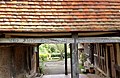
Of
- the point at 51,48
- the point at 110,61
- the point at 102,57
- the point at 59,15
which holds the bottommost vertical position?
the point at 110,61

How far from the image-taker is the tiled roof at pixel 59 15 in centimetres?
703

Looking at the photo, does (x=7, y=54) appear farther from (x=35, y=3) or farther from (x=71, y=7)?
(x=71, y=7)

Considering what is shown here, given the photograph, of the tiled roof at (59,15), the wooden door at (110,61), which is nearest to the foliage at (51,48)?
the wooden door at (110,61)

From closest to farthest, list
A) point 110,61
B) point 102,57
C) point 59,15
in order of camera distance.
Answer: point 59,15 → point 110,61 → point 102,57

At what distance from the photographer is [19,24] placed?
707 centimetres

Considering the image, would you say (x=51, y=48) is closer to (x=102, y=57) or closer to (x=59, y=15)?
(x=102, y=57)

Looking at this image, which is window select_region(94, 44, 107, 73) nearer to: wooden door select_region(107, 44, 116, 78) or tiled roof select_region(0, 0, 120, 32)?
wooden door select_region(107, 44, 116, 78)

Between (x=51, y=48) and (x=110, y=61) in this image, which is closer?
(x=110, y=61)

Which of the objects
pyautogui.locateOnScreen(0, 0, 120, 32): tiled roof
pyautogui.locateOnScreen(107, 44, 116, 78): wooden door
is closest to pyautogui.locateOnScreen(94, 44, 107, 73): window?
pyautogui.locateOnScreen(107, 44, 116, 78): wooden door

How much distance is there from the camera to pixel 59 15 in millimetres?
7359

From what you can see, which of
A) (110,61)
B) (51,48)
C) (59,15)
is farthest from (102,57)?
(51,48)

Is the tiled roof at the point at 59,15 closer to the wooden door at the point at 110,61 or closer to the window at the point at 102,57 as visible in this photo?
the wooden door at the point at 110,61

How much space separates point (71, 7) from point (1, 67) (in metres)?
3.15

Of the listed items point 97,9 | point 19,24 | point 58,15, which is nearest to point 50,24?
point 58,15
